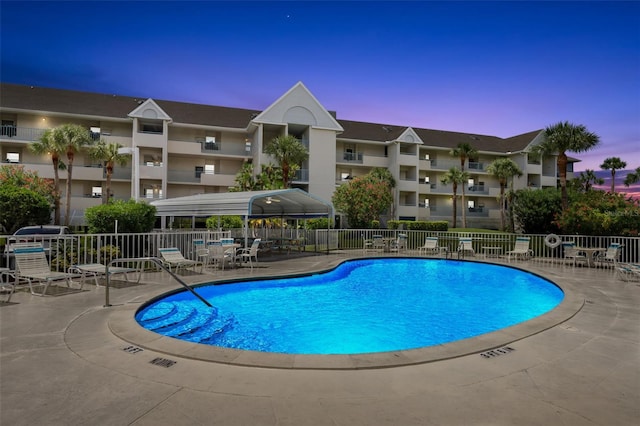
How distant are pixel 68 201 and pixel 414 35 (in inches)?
1110

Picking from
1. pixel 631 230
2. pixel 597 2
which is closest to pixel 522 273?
pixel 631 230

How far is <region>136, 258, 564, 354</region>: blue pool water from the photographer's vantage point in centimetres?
736

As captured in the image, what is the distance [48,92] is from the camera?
33.5m

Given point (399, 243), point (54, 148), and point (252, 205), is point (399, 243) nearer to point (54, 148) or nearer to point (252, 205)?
point (252, 205)

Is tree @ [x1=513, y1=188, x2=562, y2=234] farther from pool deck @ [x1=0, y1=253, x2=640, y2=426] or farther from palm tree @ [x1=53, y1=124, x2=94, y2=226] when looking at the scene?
palm tree @ [x1=53, y1=124, x2=94, y2=226]

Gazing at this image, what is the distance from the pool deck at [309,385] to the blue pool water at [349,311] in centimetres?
201

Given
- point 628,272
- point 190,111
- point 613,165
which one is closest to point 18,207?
point 190,111

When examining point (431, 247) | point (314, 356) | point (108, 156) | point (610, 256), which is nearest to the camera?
point (314, 356)

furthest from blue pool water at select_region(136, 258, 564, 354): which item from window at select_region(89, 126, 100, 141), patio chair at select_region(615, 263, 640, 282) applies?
window at select_region(89, 126, 100, 141)

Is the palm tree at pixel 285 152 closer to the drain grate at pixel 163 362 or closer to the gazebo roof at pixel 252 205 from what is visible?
the gazebo roof at pixel 252 205

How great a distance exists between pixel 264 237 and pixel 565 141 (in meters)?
21.2

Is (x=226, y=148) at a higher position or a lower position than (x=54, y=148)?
higher

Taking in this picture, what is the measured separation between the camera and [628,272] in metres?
12.5

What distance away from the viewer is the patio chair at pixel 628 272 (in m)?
11.9
